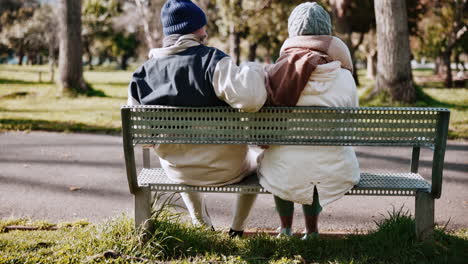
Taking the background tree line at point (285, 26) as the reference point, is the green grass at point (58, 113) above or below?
below

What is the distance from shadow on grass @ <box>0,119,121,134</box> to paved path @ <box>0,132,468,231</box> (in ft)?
2.58

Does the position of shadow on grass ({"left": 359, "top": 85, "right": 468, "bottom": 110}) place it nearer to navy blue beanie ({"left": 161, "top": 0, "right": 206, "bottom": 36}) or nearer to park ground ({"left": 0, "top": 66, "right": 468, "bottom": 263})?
park ground ({"left": 0, "top": 66, "right": 468, "bottom": 263})

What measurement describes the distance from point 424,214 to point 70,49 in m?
12.4

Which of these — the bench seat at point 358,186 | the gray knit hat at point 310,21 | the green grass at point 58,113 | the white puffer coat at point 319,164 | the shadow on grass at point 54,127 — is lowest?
the green grass at point 58,113

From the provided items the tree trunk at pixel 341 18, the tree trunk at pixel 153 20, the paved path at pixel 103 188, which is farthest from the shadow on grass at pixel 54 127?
the tree trunk at pixel 153 20

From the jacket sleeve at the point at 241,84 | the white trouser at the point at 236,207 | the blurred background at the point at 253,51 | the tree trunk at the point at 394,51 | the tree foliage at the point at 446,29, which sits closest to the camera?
the jacket sleeve at the point at 241,84

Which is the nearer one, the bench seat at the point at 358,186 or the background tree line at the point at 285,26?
the bench seat at the point at 358,186

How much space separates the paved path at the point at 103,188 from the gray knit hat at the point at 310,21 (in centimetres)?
171

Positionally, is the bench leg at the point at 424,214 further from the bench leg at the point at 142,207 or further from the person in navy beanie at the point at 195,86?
the bench leg at the point at 142,207

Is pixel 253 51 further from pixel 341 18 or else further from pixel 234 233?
pixel 234 233

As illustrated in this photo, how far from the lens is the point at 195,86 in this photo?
302 centimetres

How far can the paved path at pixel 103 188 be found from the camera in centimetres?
429

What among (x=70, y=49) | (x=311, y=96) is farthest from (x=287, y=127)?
(x=70, y=49)

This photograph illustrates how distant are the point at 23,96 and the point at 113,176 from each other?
31.2ft
